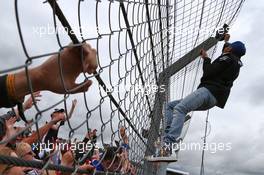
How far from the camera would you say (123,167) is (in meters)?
2.81

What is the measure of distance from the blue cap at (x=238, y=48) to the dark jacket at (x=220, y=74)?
8cm

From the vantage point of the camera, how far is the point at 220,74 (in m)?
4.01

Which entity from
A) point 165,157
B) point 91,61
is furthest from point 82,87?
point 165,157

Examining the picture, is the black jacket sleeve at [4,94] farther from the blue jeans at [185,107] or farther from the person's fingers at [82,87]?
the blue jeans at [185,107]

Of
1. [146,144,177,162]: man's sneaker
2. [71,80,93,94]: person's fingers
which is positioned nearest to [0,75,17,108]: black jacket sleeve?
[71,80,93,94]: person's fingers

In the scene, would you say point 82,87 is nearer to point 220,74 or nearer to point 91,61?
point 91,61

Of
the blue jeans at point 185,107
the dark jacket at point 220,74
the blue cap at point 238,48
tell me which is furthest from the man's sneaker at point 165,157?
the blue cap at point 238,48

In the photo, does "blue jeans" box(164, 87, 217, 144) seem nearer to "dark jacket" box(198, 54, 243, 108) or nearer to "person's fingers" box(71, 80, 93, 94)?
"dark jacket" box(198, 54, 243, 108)

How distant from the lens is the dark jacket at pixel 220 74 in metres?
3.94

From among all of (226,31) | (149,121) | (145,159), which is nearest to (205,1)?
(226,31)

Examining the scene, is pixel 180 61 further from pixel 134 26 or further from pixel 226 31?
pixel 134 26

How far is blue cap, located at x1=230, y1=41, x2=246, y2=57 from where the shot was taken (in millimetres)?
4090

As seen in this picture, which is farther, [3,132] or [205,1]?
[205,1]

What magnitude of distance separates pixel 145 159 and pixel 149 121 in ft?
1.57
